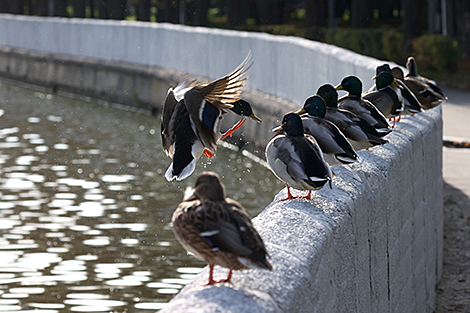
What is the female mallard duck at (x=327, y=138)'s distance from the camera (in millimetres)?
4930

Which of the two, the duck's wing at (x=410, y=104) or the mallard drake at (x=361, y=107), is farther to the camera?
the duck's wing at (x=410, y=104)

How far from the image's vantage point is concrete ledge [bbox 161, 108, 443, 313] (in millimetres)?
3213

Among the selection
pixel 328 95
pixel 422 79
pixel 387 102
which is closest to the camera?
pixel 328 95

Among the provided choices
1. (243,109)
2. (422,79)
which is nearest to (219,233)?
(243,109)

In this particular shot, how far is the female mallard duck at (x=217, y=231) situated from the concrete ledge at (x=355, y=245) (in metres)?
0.12

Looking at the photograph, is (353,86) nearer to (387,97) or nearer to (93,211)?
(387,97)

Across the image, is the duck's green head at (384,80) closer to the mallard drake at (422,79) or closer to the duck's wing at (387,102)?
the duck's wing at (387,102)

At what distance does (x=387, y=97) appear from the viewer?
7.34 m

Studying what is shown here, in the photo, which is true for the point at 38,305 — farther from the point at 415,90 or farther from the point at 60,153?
the point at 60,153

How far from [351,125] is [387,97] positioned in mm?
1678

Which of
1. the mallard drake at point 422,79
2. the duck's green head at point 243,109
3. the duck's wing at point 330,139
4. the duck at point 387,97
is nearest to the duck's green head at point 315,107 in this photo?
the duck's wing at point 330,139

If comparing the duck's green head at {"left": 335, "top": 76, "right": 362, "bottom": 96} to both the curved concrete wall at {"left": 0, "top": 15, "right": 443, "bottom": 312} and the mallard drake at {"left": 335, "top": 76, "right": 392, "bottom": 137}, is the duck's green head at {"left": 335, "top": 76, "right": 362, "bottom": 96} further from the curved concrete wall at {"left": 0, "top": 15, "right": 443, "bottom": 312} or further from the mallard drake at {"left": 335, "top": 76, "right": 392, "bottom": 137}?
the curved concrete wall at {"left": 0, "top": 15, "right": 443, "bottom": 312}

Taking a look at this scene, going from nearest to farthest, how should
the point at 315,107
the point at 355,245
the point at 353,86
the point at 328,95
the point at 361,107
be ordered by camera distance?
the point at 355,245, the point at 315,107, the point at 328,95, the point at 361,107, the point at 353,86

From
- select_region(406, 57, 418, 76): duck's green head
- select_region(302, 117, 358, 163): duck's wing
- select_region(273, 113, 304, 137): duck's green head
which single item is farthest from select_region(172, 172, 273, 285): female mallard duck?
select_region(406, 57, 418, 76): duck's green head
